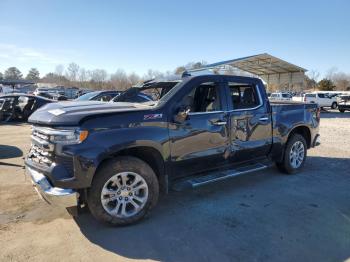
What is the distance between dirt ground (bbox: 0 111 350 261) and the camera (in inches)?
133

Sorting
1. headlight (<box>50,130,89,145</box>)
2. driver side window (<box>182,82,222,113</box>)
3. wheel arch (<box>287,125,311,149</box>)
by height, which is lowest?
wheel arch (<box>287,125,311,149</box>)

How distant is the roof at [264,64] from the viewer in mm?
26672

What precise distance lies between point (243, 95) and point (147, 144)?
2340 millimetres

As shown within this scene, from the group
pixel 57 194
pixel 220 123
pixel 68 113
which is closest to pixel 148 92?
pixel 220 123

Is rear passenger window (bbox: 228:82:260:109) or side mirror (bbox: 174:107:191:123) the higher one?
rear passenger window (bbox: 228:82:260:109)

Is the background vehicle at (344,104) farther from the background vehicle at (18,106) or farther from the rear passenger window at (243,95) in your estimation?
the rear passenger window at (243,95)

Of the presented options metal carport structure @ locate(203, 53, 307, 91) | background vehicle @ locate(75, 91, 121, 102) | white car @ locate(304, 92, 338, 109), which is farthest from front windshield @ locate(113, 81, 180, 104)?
white car @ locate(304, 92, 338, 109)

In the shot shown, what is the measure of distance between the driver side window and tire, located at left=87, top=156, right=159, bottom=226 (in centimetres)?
132

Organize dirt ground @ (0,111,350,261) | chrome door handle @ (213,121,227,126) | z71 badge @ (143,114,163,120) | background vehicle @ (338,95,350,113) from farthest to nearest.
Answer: background vehicle @ (338,95,350,113)
chrome door handle @ (213,121,227,126)
z71 badge @ (143,114,163,120)
dirt ground @ (0,111,350,261)

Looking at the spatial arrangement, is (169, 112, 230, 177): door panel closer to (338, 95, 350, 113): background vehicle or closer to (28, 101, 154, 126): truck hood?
(28, 101, 154, 126): truck hood

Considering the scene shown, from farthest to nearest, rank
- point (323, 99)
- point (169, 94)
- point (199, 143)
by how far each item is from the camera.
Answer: point (323, 99) < point (199, 143) < point (169, 94)

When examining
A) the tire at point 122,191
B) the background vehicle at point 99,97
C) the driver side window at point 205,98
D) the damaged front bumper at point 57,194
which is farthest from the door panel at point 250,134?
the background vehicle at point 99,97

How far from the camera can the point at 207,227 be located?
3.97m

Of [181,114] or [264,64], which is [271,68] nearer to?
[264,64]
